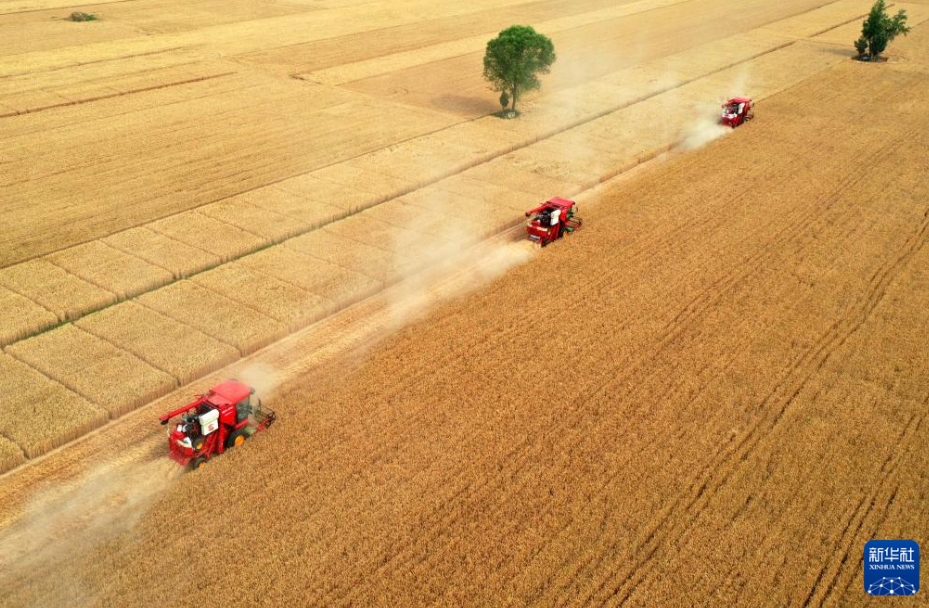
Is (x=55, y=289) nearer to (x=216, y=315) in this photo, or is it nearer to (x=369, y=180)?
(x=216, y=315)

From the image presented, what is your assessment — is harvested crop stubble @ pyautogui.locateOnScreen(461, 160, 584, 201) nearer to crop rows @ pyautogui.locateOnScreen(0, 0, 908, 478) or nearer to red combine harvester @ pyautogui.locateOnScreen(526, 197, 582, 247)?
crop rows @ pyautogui.locateOnScreen(0, 0, 908, 478)

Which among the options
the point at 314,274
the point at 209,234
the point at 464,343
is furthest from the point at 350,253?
the point at 464,343

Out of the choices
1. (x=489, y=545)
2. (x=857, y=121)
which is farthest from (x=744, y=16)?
(x=489, y=545)

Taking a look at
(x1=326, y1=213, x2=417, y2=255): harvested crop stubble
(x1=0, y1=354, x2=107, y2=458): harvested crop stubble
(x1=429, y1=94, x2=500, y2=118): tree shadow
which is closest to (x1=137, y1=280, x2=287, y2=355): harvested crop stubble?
(x1=0, y1=354, x2=107, y2=458): harvested crop stubble

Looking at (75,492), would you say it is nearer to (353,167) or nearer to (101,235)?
(101,235)

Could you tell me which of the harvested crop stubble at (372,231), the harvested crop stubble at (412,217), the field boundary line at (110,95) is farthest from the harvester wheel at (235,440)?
the field boundary line at (110,95)

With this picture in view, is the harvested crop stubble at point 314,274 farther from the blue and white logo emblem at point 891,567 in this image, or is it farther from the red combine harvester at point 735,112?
the red combine harvester at point 735,112

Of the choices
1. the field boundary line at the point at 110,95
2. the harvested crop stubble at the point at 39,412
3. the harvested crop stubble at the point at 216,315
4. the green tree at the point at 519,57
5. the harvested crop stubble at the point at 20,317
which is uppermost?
the green tree at the point at 519,57
